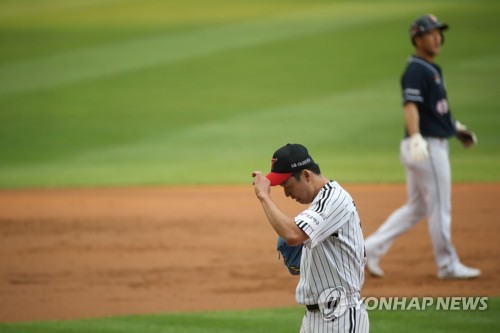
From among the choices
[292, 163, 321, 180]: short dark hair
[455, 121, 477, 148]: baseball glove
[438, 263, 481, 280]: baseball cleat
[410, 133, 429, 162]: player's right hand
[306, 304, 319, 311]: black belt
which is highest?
[455, 121, 477, 148]: baseball glove

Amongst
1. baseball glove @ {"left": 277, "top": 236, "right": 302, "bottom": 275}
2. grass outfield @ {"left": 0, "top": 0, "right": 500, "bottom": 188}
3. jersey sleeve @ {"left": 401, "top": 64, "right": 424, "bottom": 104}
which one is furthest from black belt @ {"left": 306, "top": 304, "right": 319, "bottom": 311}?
grass outfield @ {"left": 0, "top": 0, "right": 500, "bottom": 188}

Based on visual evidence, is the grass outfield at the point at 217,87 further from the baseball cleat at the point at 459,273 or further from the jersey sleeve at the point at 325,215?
the jersey sleeve at the point at 325,215

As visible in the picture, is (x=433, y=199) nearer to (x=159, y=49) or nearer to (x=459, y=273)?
(x=459, y=273)

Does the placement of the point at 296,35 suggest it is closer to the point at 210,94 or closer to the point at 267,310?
the point at 210,94

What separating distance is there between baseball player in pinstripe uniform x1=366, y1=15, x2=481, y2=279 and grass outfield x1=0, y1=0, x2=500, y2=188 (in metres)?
4.95

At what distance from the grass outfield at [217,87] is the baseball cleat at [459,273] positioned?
16.1 feet

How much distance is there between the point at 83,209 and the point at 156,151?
3.98 m

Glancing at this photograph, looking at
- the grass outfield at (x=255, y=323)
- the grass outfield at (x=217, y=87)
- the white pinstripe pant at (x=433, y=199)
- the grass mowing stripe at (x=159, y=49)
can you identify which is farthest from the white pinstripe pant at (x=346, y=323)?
the grass mowing stripe at (x=159, y=49)

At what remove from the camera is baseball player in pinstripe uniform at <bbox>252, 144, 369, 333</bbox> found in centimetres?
463

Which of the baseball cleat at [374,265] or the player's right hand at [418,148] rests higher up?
the player's right hand at [418,148]

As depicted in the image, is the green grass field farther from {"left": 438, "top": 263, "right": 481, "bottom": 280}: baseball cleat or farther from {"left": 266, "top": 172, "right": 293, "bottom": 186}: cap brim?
{"left": 266, "top": 172, "right": 293, "bottom": 186}: cap brim

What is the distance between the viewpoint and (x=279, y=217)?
4523 mm

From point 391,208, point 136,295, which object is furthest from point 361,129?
point 136,295

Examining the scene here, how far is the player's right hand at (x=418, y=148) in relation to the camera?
8164 millimetres
